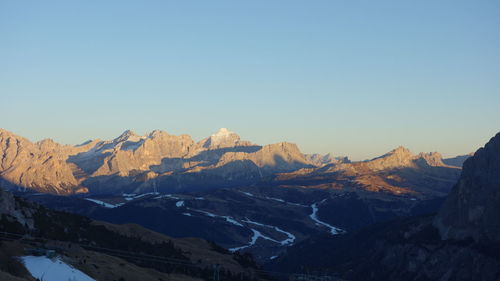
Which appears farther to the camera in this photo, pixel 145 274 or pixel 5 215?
pixel 5 215

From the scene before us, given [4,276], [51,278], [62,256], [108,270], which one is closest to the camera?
[4,276]

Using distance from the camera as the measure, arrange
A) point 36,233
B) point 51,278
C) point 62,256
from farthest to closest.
→ point 36,233, point 62,256, point 51,278

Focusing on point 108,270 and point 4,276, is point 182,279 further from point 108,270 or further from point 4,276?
point 4,276

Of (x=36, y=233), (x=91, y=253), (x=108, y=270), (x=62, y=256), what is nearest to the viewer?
(x=62, y=256)

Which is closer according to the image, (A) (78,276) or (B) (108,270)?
(A) (78,276)

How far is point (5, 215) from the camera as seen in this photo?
196m

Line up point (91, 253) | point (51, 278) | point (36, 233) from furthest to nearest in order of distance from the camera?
point (36, 233), point (91, 253), point (51, 278)

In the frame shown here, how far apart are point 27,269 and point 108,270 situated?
31.1 meters

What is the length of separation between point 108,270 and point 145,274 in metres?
16.9

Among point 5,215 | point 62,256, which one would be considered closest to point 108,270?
point 62,256

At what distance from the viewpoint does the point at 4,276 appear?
11506 centimetres

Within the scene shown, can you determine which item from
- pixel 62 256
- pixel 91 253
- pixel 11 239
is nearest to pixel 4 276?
pixel 62 256

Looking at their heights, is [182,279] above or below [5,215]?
below

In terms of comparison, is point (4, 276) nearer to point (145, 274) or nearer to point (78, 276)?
point (78, 276)
